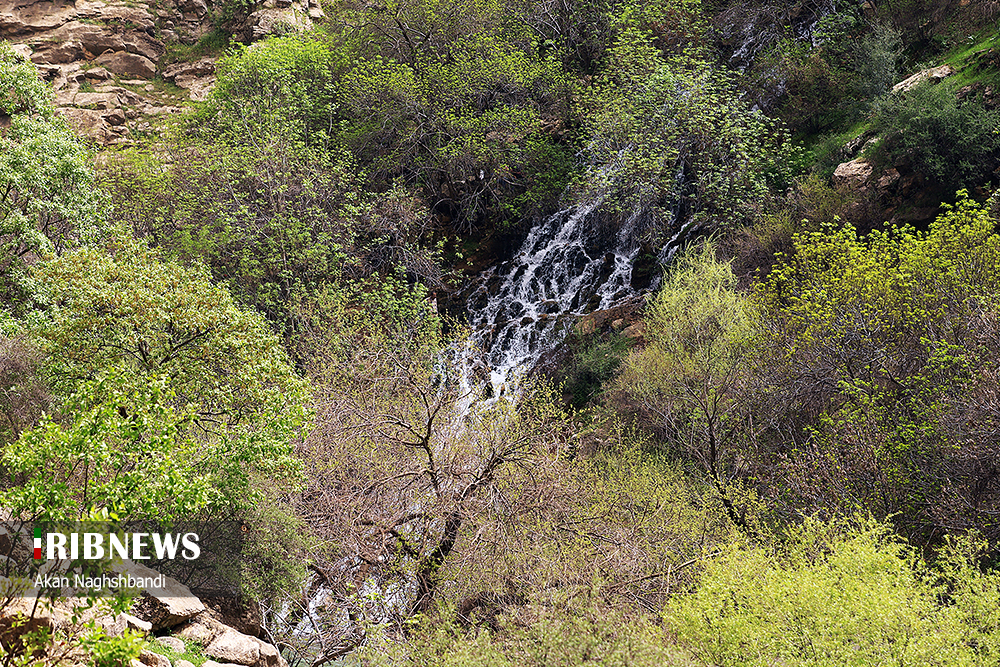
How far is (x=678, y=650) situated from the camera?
437 inches

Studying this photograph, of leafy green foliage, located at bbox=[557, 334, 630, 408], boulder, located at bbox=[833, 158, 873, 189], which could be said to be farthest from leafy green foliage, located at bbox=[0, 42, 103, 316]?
boulder, located at bbox=[833, 158, 873, 189]

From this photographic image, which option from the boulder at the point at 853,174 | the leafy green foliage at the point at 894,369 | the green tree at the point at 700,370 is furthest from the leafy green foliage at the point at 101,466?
the boulder at the point at 853,174

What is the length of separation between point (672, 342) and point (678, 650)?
1265 centimetres

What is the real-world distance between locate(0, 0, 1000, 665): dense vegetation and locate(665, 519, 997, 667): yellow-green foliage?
6 centimetres

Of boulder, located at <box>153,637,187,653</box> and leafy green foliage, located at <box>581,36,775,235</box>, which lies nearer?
boulder, located at <box>153,637,187,653</box>

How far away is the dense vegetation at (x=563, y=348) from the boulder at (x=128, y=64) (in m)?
12.3

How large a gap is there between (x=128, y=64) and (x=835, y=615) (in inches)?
1916

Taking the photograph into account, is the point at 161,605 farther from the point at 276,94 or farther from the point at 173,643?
the point at 276,94

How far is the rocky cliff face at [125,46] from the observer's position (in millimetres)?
38500

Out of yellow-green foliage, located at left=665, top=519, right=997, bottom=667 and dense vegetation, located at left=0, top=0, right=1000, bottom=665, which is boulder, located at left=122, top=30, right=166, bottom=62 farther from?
yellow-green foliage, located at left=665, top=519, right=997, bottom=667

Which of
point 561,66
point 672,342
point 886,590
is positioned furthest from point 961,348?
point 561,66

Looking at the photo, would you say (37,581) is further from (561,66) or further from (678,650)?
(561,66)

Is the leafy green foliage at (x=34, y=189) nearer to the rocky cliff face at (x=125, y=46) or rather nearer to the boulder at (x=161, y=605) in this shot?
the boulder at (x=161, y=605)

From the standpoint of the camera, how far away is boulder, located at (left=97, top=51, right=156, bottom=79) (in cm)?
4206
